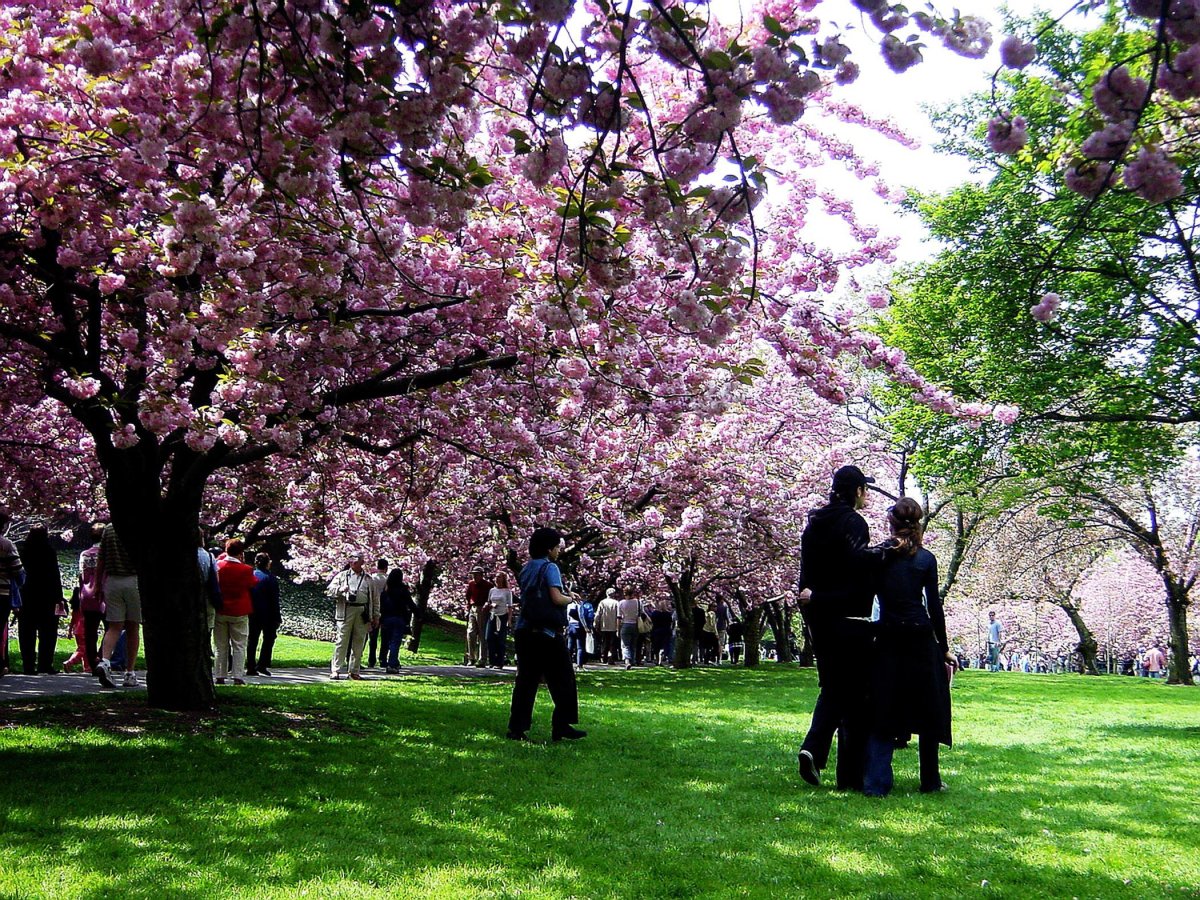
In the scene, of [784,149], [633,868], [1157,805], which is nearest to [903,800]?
[1157,805]

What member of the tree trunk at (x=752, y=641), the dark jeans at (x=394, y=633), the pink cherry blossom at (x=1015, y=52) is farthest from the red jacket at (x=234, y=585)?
the tree trunk at (x=752, y=641)

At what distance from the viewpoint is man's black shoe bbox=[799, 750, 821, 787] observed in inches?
264

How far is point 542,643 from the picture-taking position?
865cm

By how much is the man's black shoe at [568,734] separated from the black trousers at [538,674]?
0.11 ft

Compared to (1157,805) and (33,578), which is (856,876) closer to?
(1157,805)

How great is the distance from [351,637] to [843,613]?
1060cm

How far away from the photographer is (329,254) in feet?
20.8

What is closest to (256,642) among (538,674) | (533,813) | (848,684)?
(538,674)

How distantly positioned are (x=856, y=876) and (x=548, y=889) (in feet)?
4.54

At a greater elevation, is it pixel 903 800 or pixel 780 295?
pixel 780 295

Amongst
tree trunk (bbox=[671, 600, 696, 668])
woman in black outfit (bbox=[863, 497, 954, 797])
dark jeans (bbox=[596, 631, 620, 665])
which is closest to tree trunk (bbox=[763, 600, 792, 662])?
dark jeans (bbox=[596, 631, 620, 665])

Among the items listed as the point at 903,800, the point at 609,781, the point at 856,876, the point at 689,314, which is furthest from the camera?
the point at 609,781

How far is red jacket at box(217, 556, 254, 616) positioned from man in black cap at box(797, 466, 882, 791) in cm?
836

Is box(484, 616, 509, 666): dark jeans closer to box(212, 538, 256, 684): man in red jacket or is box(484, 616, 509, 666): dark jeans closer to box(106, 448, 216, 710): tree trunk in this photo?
box(212, 538, 256, 684): man in red jacket
